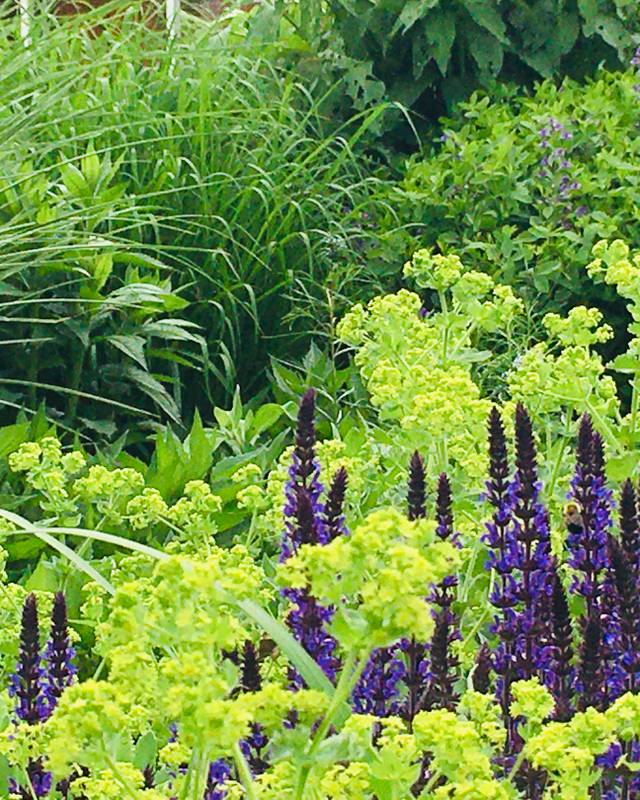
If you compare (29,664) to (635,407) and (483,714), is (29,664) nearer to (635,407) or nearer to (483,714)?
(483,714)

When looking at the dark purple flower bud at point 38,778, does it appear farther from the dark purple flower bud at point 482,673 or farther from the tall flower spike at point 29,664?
the dark purple flower bud at point 482,673

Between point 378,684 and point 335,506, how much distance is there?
231mm

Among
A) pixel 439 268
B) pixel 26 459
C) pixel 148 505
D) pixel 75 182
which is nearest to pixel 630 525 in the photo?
pixel 148 505

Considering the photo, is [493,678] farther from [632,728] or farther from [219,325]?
[219,325]

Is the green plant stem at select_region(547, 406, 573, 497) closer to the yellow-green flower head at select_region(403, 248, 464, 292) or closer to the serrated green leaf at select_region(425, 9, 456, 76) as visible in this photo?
the yellow-green flower head at select_region(403, 248, 464, 292)

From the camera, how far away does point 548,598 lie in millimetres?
1903

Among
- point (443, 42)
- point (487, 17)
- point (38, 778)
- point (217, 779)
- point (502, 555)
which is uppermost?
point (487, 17)

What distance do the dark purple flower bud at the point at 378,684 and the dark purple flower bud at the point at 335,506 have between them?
17 centimetres

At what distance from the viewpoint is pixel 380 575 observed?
111 centimetres

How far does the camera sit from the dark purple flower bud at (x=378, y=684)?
1816mm

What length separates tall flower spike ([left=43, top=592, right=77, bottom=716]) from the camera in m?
1.75

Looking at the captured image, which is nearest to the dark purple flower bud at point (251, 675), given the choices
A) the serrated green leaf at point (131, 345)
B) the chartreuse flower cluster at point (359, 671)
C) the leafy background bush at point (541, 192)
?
the chartreuse flower cluster at point (359, 671)

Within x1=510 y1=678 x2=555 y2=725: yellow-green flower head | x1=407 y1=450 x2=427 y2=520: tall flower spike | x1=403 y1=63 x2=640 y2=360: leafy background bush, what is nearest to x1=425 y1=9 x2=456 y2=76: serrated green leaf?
x1=403 y1=63 x2=640 y2=360: leafy background bush

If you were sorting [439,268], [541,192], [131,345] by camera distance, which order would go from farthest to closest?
[541,192]
[131,345]
[439,268]
